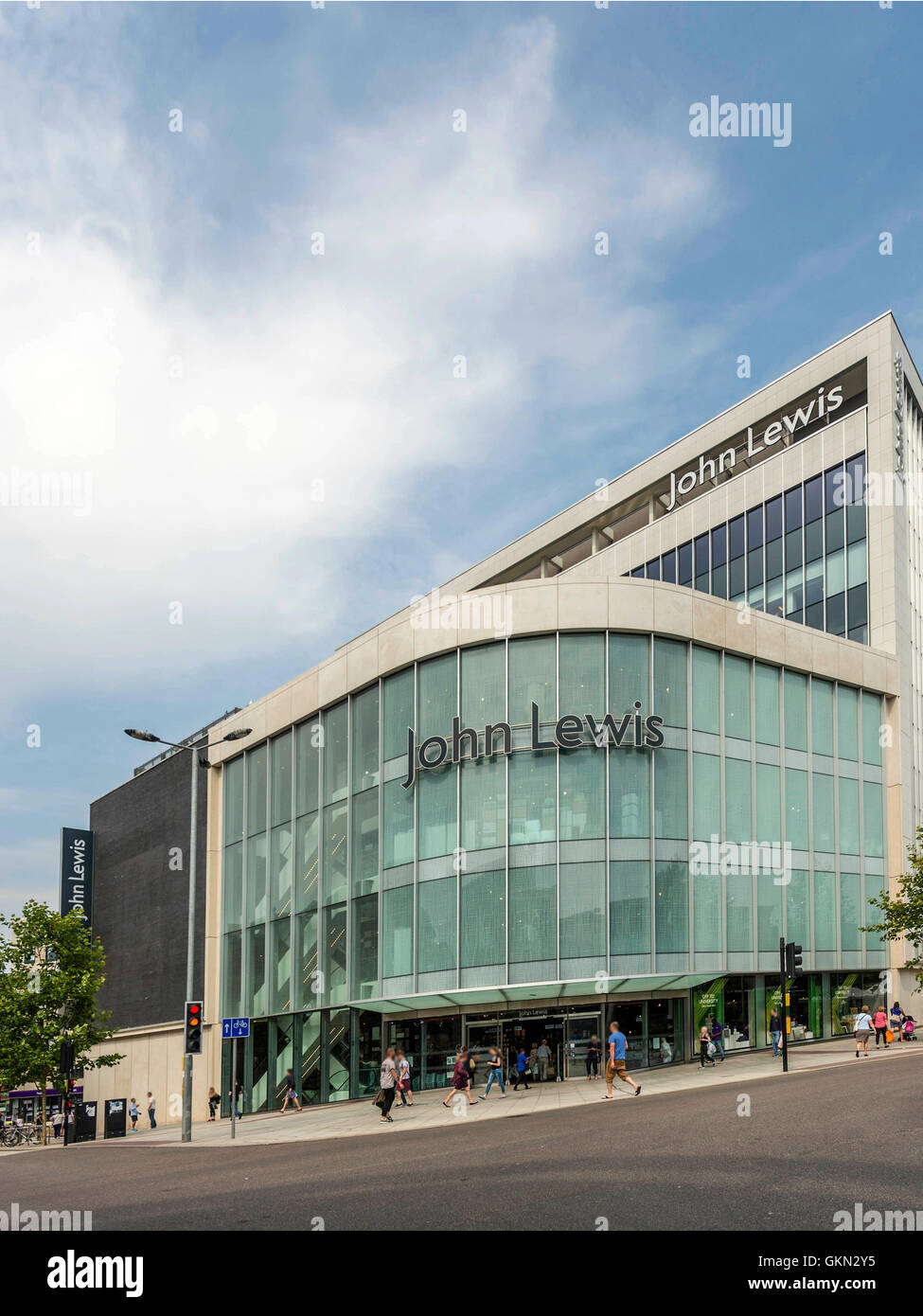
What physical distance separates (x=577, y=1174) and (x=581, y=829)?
19.4 m

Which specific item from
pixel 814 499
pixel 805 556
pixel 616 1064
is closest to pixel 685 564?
pixel 805 556

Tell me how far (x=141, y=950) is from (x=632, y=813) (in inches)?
1188

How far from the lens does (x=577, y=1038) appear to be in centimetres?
3375

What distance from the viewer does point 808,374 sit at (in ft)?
157

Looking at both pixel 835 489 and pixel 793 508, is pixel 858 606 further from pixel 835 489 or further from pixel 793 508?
pixel 793 508

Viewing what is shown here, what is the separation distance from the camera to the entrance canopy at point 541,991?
32469 mm

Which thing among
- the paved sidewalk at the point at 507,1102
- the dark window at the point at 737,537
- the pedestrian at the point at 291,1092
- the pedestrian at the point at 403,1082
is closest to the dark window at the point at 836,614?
the dark window at the point at 737,537

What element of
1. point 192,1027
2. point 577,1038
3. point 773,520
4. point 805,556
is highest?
point 773,520

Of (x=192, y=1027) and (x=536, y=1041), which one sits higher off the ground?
(x=192, y=1027)

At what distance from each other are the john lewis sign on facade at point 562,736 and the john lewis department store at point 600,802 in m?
0.07

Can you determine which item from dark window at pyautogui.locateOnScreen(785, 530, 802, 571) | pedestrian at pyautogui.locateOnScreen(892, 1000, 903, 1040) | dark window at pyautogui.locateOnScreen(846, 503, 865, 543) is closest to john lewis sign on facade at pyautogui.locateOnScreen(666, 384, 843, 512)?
dark window at pyautogui.locateOnScreen(785, 530, 802, 571)
